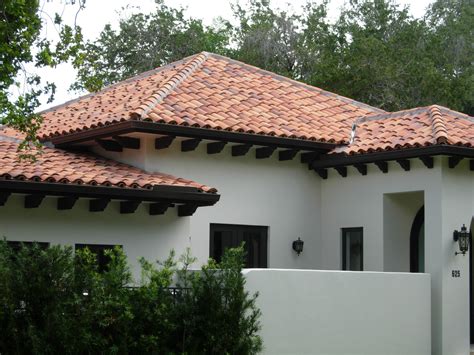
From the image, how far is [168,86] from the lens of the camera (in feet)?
61.3

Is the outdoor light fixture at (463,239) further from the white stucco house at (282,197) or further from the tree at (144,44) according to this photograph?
the tree at (144,44)

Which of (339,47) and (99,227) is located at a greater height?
(339,47)

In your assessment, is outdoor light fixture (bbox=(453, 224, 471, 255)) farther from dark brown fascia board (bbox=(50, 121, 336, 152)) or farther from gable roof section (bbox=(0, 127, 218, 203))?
gable roof section (bbox=(0, 127, 218, 203))

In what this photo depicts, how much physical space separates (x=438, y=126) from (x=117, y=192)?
6243 millimetres

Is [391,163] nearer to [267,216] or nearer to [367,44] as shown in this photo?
[267,216]

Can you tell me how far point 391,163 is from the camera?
17.8m

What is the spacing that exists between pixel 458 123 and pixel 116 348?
31.4ft

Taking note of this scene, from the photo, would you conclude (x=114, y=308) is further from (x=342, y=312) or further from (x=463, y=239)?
(x=463, y=239)

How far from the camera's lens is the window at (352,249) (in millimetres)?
18672

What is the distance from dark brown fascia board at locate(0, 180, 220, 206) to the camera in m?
14.5

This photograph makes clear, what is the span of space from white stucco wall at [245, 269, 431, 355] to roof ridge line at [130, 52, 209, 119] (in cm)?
411

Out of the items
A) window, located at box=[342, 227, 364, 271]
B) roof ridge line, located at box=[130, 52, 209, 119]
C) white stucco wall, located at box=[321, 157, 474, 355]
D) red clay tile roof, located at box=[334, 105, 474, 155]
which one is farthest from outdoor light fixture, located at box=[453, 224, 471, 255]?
roof ridge line, located at box=[130, 52, 209, 119]

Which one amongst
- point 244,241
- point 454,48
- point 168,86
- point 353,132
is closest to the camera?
point 244,241

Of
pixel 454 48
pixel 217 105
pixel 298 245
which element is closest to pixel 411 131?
pixel 298 245
